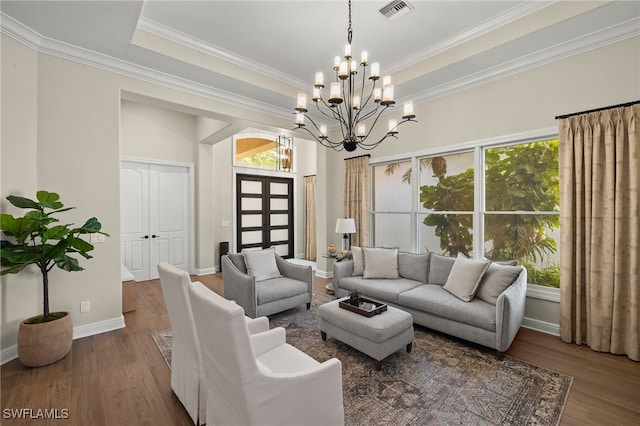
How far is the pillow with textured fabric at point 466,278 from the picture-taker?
317cm

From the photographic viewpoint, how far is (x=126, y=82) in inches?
137

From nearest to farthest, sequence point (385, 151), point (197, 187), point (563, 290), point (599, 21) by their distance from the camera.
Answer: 1. point (599, 21)
2. point (563, 290)
3. point (385, 151)
4. point (197, 187)

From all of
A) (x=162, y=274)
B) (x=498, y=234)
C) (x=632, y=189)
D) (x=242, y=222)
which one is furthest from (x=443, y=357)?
(x=242, y=222)

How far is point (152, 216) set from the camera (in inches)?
231

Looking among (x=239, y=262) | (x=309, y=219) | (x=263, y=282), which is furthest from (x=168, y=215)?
(x=309, y=219)

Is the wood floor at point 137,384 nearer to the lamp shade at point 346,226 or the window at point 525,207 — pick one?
the window at point 525,207

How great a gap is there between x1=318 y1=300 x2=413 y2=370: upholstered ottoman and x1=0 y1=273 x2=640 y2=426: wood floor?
117cm

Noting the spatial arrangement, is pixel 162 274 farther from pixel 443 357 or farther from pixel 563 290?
pixel 563 290

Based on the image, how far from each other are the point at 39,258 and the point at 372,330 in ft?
10.2

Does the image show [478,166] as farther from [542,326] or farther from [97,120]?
[97,120]

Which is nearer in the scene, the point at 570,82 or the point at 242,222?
the point at 570,82

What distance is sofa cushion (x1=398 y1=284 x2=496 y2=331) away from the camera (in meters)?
2.85

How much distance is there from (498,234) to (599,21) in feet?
7.78

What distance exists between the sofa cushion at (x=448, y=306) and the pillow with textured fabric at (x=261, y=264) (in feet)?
5.91
